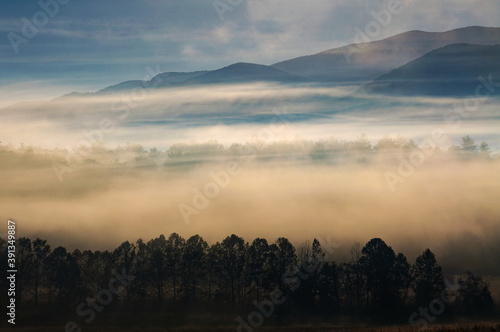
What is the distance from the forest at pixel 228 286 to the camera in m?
104

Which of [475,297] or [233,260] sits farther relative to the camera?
[233,260]

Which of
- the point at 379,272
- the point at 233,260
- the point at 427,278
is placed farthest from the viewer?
the point at 233,260

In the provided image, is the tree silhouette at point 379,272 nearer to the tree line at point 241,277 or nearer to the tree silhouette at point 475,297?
the tree line at point 241,277

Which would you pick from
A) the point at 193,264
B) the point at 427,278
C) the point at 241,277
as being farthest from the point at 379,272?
the point at 193,264

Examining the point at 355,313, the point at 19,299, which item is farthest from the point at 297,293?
the point at 19,299

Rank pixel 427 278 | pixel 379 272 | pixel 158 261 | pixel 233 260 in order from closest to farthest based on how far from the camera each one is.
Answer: pixel 379 272
pixel 427 278
pixel 233 260
pixel 158 261

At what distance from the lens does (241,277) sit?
119 meters

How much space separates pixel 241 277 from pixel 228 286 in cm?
341

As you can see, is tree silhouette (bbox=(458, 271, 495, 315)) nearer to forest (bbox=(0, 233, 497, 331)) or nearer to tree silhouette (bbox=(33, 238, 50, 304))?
forest (bbox=(0, 233, 497, 331))

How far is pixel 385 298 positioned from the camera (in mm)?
107000

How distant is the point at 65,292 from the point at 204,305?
98.3ft

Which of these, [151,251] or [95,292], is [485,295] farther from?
[95,292]

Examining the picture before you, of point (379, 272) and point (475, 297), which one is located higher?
point (379, 272)

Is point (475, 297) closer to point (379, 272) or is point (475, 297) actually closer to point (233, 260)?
point (379, 272)
